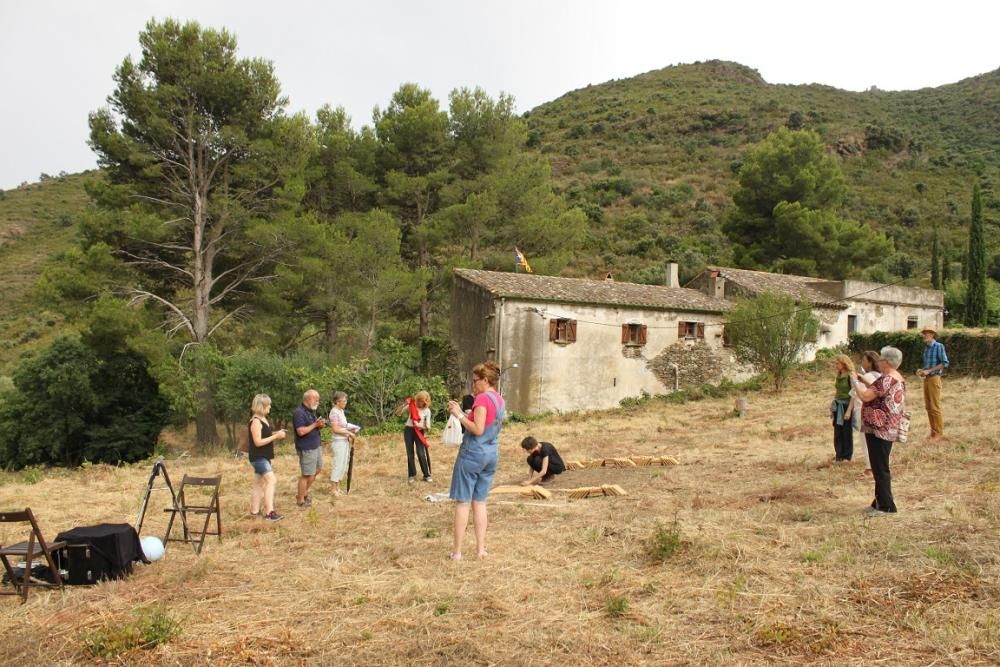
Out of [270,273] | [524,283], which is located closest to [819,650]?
[524,283]

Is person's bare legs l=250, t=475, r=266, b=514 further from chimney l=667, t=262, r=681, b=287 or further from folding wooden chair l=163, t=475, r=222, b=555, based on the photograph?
chimney l=667, t=262, r=681, b=287

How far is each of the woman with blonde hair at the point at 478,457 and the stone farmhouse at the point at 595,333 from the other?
54.2 ft

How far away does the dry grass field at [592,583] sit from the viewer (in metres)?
4.54

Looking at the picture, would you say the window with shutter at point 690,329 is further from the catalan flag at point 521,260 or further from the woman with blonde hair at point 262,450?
the woman with blonde hair at point 262,450

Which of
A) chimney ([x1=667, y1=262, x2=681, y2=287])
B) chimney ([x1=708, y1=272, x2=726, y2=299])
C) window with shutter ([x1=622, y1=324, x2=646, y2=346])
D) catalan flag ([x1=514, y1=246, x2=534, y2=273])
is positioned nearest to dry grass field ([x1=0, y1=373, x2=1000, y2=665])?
window with shutter ([x1=622, y1=324, x2=646, y2=346])

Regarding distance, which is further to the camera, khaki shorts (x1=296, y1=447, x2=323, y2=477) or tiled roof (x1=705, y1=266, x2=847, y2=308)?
tiled roof (x1=705, y1=266, x2=847, y2=308)

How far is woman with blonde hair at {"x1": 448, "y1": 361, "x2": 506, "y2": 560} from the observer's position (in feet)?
20.6

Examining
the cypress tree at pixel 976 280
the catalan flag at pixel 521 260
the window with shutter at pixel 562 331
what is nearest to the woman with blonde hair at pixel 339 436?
the window with shutter at pixel 562 331

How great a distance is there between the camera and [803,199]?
128ft

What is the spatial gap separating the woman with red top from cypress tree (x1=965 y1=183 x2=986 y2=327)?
89.7 feet

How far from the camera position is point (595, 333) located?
24.6 m

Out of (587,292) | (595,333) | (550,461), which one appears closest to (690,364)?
(595,333)

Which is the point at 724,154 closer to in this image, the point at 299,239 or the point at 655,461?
the point at 299,239

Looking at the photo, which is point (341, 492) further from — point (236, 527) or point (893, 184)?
point (893, 184)
